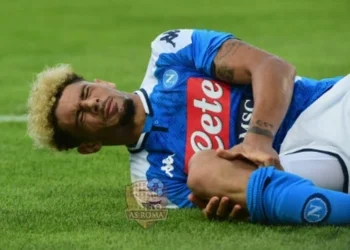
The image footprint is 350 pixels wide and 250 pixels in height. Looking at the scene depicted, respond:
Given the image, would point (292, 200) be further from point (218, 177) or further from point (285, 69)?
point (285, 69)

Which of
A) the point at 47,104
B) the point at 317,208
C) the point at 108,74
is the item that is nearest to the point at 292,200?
the point at 317,208

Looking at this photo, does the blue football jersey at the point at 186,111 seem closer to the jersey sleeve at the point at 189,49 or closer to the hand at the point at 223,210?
the jersey sleeve at the point at 189,49

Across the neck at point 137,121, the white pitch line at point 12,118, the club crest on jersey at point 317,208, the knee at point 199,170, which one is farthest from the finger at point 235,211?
the white pitch line at point 12,118

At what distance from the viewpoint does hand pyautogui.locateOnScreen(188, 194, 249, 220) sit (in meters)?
4.55

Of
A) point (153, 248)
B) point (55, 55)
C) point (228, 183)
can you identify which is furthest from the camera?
point (55, 55)

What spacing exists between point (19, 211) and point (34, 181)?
2.67 feet

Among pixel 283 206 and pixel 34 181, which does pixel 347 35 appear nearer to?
pixel 34 181

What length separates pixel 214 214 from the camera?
4.66 metres

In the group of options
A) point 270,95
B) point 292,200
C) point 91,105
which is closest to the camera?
point 292,200

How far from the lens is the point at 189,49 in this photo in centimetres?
514

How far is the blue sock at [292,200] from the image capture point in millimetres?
4398

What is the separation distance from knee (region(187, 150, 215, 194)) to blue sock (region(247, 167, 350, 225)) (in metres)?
0.23

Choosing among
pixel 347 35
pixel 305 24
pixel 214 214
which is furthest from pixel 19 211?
pixel 305 24
